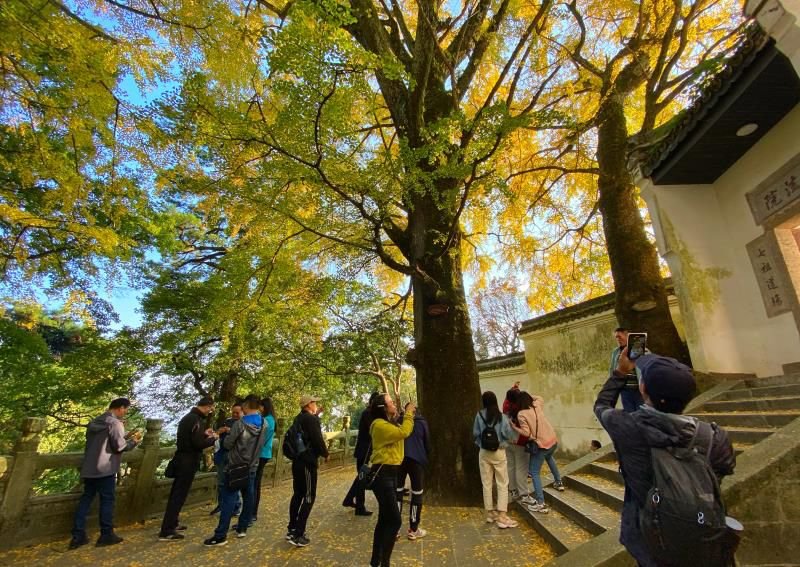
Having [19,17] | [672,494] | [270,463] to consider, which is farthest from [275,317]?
[672,494]

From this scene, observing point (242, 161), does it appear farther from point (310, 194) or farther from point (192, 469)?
point (192, 469)

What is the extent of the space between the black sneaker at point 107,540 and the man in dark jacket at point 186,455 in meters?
0.46

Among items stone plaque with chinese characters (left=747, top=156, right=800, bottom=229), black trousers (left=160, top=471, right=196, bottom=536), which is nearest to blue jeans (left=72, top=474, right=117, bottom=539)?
black trousers (left=160, top=471, right=196, bottom=536)

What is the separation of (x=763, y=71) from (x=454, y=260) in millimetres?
4810

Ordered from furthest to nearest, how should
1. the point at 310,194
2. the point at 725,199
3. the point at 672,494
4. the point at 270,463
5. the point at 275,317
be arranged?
the point at 275,317 < the point at 270,463 < the point at 725,199 < the point at 310,194 < the point at 672,494

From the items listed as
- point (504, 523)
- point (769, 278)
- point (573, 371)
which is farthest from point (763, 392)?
point (573, 371)

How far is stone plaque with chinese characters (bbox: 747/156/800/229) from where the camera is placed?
204 inches

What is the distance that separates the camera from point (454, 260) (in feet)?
24.3

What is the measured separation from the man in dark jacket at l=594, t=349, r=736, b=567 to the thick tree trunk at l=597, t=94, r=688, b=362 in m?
5.51

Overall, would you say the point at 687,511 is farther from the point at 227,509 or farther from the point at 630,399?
the point at 227,509

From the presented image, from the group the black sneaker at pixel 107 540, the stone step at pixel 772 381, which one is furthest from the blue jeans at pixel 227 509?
the stone step at pixel 772 381

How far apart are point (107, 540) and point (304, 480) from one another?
2.54 meters

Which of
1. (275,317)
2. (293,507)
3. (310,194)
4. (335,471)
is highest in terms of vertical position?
(310,194)

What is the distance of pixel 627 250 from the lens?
742 cm
